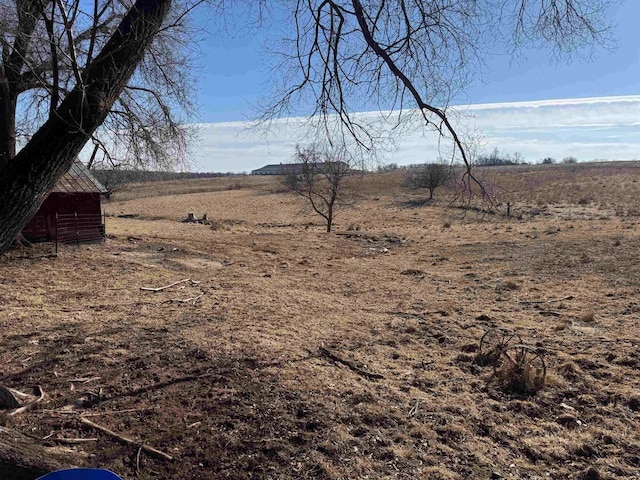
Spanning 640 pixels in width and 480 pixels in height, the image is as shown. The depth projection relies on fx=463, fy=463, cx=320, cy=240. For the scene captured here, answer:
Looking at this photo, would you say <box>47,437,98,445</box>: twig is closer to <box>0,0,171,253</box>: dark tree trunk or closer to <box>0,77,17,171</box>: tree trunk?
<box>0,0,171,253</box>: dark tree trunk

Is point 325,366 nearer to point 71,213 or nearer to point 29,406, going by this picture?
point 29,406

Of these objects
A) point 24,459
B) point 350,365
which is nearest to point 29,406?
point 24,459

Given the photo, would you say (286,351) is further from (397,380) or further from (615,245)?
(615,245)

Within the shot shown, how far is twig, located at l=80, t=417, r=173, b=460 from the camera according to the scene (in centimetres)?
306

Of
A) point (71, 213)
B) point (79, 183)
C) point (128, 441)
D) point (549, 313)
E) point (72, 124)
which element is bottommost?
point (549, 313)

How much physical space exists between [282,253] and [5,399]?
13.4 metres

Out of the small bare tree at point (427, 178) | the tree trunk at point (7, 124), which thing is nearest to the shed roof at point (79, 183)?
the tree trunk at point (7, 124)

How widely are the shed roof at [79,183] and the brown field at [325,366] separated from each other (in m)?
3.05

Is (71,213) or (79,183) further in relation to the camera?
(71,213)

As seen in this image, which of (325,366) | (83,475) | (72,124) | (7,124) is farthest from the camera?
(7,124)

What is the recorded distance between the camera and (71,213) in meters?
16.0

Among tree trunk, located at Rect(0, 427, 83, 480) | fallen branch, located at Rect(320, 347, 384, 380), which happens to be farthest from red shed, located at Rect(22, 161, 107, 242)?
tree trunk, located at Rect(0, 427, 83, 480)

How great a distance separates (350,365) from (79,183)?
1400 centimetres

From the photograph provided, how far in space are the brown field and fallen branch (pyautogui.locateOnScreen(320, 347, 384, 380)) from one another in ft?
0.11
